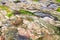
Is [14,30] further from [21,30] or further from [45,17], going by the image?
[45,17]

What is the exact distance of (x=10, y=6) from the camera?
160 centimetres

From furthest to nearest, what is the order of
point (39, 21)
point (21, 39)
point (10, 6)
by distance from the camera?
point (10, 6), point (39, 21), point (21, 39)

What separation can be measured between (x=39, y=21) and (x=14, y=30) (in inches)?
9.0

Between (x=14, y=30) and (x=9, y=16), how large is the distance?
0.64 feet

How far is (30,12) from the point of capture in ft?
4.93

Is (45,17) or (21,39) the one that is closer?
(21,39)

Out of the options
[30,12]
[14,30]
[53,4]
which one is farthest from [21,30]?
[53,4]

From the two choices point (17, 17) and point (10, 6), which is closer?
point (17, 17)

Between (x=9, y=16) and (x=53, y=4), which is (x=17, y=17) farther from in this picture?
(x=53, y=4)

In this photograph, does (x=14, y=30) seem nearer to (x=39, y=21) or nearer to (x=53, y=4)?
(x=39, y=21)

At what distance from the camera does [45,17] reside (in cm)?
143

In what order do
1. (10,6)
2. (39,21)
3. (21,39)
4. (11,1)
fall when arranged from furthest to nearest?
(11,1)
(10,6)
(39,21)
(21,39)

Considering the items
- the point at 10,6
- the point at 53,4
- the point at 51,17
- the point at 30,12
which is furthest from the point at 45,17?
the point at 10,6

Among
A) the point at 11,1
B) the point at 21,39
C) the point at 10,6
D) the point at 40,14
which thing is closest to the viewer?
the point at 21,39
